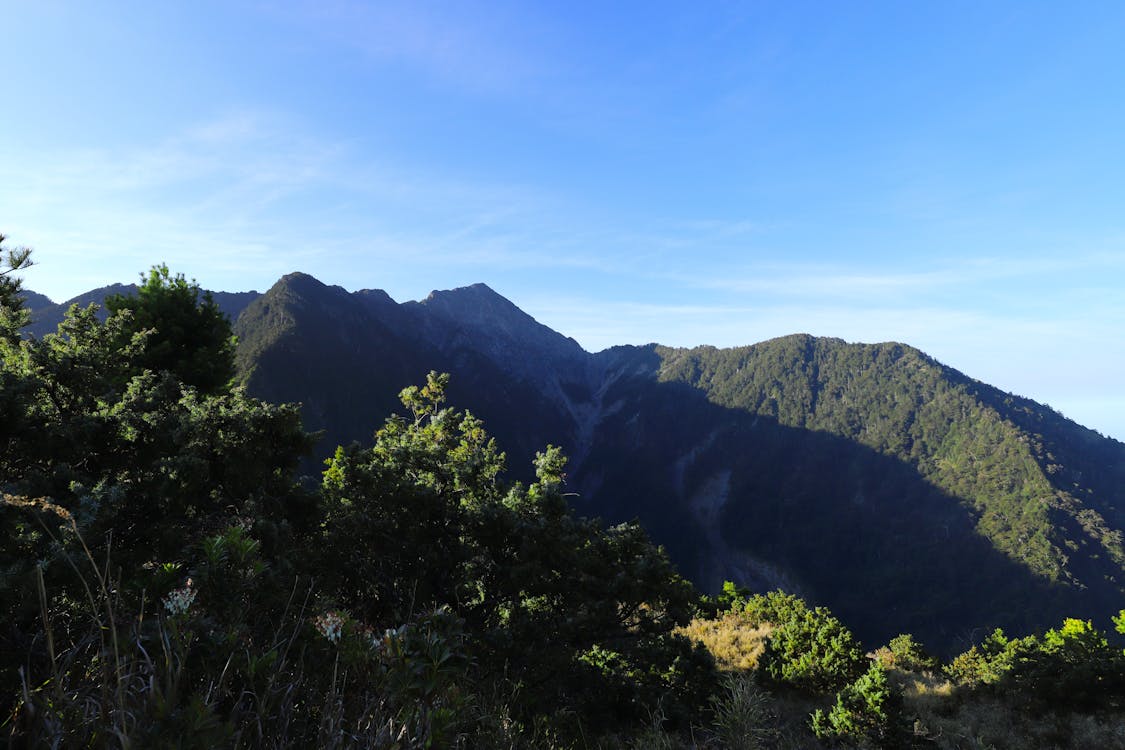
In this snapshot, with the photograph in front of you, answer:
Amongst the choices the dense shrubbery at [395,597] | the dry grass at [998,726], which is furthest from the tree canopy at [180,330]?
the dry grass at [998,726]

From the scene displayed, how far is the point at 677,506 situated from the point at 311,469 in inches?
3075

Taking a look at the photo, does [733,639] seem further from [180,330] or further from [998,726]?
[180,330]

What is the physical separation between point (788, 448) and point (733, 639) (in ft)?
393

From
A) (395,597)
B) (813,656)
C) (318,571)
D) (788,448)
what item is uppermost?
(318,571)

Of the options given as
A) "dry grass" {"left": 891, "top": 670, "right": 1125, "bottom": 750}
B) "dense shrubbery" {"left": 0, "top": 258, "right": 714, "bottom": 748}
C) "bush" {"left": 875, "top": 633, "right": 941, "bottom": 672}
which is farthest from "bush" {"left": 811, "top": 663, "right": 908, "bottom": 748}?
"bush" {"left": 875, "top": 633, "right": 941, "bottom": 672}

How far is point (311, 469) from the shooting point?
62.2 meters

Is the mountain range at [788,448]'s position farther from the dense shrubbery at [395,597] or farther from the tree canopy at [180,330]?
the dense shrubbery at [395,597]

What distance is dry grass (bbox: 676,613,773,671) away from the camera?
17816mm

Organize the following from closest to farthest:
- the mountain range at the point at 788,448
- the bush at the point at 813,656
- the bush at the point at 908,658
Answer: the bush at the point at 813,656, the bush at the point at 908,658, the mountain range at the point at 788,448

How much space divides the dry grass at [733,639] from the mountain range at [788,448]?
55446 mm

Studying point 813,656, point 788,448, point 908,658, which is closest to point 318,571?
point 813,656

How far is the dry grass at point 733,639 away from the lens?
1782 cm

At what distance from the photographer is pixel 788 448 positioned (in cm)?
12875

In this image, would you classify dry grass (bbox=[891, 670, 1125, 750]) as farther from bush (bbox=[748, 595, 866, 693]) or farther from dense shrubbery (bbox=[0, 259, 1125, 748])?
bush (bbox=[748, 595, 866, 693])
